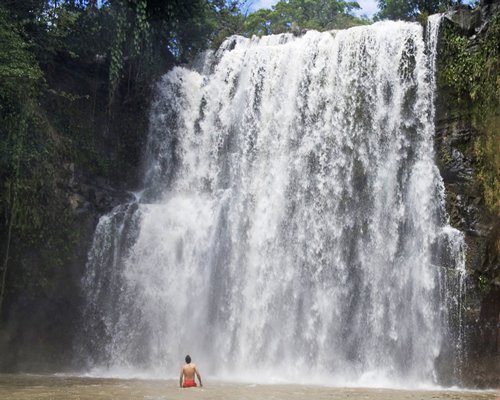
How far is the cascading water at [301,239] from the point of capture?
1589cm

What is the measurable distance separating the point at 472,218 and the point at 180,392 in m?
9.10

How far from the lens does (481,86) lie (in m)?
17.0

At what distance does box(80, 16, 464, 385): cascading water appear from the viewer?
15891mm

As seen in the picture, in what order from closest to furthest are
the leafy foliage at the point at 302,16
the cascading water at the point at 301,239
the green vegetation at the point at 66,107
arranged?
the cascading water at the point at 301,239
the green vegetation at the point at 66,107
the leafy foliage at the point at 302,16

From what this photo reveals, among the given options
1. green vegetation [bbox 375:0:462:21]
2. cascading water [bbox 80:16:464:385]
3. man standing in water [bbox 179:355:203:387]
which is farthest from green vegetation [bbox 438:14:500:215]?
green vegetation [bbox 375:0:462:21]

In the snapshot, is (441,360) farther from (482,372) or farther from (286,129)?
(286,129)

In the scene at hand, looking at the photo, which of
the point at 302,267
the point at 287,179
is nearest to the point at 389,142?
the point at 287,179

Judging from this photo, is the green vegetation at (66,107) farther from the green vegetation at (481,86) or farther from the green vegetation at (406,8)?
the green vegetation at (406,8)

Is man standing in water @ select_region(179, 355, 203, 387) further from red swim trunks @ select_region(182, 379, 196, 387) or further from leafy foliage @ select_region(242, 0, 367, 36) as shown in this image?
leafy foliage @ select_region(242, 0, 367, 36)

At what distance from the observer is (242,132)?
20.2 meters

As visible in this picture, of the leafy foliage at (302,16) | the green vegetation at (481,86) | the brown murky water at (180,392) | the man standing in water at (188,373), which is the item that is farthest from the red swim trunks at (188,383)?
the leafy foliage at (302,16)

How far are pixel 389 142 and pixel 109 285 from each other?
9.46 meters

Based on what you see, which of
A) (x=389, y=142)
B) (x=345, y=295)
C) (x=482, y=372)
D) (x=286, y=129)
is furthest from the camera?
(x=286, y=129)

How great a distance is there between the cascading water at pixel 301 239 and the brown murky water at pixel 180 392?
227 centimetres
